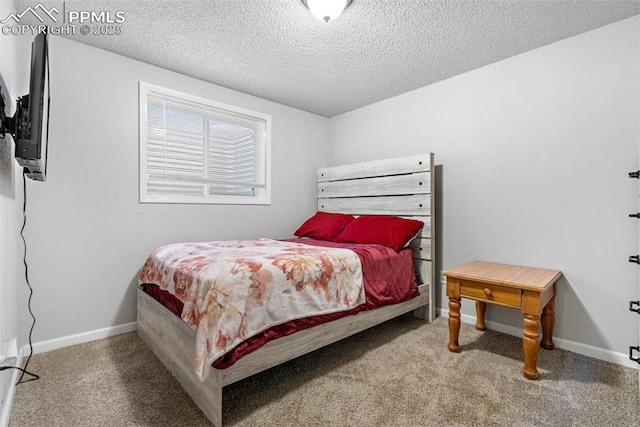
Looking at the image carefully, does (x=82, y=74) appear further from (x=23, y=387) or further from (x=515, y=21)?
(x=515, y=21)

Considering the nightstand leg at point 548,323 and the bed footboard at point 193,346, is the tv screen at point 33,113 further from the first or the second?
the nightstand leg at point 548,323

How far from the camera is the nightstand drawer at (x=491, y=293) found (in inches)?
75.8

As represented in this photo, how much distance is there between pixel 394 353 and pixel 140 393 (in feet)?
5.31

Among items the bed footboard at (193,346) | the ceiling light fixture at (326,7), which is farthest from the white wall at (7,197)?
the ceiling light fixture at (326,7)

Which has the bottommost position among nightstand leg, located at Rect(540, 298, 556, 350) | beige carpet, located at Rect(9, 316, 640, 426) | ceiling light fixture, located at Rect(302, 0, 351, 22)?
beige carpet, located at Rect(9, 316, 640, 426)

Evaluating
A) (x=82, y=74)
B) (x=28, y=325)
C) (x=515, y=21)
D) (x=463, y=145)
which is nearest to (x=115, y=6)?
(x=82, y=74)

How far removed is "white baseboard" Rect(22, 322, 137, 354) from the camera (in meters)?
2.21

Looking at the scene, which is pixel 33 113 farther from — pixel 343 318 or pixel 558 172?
pixel 558 172

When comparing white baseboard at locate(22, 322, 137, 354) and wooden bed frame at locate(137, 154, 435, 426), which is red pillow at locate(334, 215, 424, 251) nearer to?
wooden bed frame at locate(137, 154, 435, 426)

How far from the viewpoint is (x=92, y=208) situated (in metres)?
2.44

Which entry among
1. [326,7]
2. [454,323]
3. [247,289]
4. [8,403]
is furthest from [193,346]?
[326,7]

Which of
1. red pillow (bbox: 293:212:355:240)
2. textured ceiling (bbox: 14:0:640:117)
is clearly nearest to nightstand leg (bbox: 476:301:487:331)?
red pillow (bbox: 293:212:355:240)

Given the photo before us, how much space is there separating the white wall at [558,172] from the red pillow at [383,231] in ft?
1.61

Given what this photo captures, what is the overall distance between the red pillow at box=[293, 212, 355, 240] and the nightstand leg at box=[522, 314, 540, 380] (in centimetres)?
178
